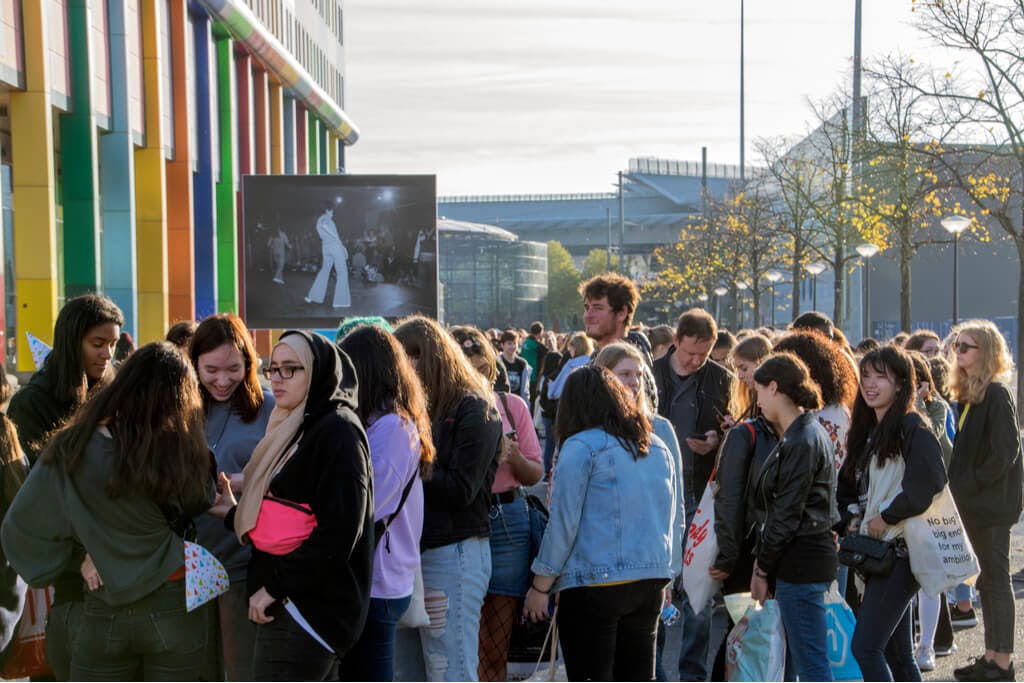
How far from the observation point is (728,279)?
59.5 meters

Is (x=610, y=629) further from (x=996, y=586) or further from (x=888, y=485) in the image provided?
(x=996, y=586)

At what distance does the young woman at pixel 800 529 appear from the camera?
5.58 meters

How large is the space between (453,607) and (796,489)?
4.86 ft

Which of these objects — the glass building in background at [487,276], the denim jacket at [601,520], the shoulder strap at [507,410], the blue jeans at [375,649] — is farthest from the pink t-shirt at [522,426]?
the glass building in background at [487,276]

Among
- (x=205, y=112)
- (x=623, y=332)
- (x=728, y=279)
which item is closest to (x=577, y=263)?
(x=728, y=279)

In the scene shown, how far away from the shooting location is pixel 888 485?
6.11 m

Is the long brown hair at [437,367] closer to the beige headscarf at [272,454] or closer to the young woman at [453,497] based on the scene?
the young woman at [453,497]

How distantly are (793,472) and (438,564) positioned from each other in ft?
4.94

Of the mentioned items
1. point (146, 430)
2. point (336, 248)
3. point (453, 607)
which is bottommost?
point (453, 607)

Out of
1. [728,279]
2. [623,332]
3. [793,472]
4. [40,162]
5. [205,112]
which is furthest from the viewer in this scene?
[728,279]

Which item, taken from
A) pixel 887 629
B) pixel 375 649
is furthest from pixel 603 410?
pixel 887 629

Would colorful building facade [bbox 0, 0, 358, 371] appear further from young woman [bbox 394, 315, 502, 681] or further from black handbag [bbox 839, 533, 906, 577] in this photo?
black handbag [bbox 839, 533, 906, 577]

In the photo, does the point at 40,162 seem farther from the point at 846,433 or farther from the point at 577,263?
the point at 577,263

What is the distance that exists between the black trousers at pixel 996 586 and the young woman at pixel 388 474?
3.85 meters
